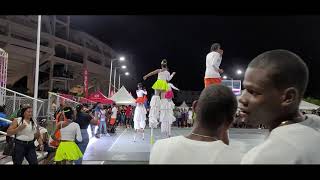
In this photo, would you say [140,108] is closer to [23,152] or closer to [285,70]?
[23,152]

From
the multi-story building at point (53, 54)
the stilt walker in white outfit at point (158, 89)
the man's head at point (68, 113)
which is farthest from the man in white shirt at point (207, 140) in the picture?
the multi-story building at point (53, 54)

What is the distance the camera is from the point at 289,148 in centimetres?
129

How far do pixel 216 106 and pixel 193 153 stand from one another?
29 cm

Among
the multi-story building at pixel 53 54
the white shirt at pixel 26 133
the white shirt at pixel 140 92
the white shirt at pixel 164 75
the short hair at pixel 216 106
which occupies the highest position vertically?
the multi-story building at pixel 53 54

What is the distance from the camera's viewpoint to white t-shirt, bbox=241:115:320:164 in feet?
4.24

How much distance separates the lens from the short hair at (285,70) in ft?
4.74

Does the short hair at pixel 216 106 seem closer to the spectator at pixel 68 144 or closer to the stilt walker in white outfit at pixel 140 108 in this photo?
the spectator at pixel 68 144

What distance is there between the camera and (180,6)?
2.88 metres

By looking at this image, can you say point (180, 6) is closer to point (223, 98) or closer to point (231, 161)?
point (223, 98)

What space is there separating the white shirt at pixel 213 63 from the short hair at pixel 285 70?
214 inches
